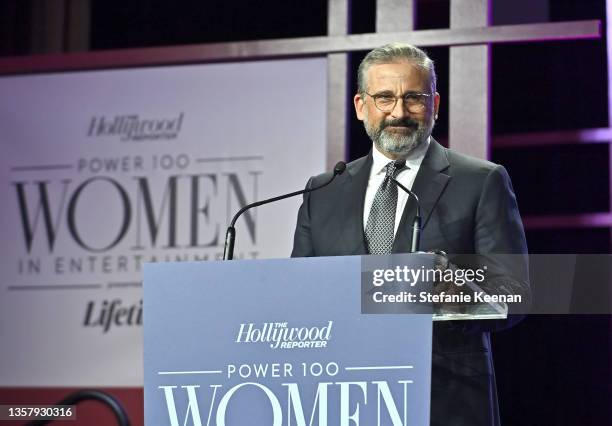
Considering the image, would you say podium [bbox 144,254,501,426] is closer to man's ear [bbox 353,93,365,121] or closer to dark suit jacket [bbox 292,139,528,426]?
dark suit jacket [bbox 292,139,528,426]

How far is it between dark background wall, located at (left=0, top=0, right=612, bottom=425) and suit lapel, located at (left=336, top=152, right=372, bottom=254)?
140 cm

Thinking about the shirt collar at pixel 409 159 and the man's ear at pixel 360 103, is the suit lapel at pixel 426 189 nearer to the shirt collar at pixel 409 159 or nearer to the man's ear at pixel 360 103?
the shirt collar at pixel 409 159

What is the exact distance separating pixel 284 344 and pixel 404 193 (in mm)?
796

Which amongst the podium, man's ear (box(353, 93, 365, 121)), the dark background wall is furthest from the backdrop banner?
the podium

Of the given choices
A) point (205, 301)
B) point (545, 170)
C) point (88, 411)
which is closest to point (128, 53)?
point (88, 411)

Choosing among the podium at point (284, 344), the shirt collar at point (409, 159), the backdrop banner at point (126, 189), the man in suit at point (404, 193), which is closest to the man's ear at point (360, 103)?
the man in suit at point (404, 193)

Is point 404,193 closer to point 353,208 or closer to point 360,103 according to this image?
point 353,208

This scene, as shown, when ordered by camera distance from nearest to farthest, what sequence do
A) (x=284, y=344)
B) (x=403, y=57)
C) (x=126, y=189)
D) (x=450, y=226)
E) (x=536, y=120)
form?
1. (x=284, y=344)
2. (x=450, y=226)
3. (x=403, y=57)
4. (x=126, y=189)
5. (x=536, y=120)

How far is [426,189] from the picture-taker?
260cm

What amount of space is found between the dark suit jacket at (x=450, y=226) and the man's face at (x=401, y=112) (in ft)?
0.23

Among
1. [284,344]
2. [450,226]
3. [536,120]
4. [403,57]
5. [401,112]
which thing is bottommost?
[284,344]

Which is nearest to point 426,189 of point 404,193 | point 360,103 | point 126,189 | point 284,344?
point 404,193

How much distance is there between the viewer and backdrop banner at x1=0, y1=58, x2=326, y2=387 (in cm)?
413

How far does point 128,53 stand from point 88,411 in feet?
4.74
